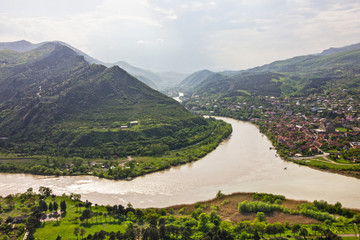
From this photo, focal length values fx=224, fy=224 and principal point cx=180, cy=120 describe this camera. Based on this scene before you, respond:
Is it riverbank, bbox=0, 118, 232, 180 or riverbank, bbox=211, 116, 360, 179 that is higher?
riverbank, bbox=0, 118, 232, 180

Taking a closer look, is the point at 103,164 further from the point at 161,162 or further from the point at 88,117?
the point at 88,117

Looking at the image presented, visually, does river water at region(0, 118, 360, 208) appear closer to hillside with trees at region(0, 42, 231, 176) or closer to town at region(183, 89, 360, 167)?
town at region(183, 89, 360, 167)

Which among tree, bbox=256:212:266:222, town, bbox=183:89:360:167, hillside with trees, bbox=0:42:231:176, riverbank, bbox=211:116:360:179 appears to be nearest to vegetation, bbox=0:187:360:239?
tree, bbox=256:212:266:222

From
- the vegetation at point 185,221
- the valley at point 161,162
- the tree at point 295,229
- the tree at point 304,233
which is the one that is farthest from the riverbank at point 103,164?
the tree at point 304,233

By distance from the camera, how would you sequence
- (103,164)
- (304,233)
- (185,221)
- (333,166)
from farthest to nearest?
(103,164) → (333,166) → (185,221) → (304,233)

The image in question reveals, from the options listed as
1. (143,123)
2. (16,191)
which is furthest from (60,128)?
(16,191)

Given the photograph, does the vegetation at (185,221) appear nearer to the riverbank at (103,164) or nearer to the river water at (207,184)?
the river water at (207,184)

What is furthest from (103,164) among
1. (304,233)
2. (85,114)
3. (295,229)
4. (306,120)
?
(306,120)
